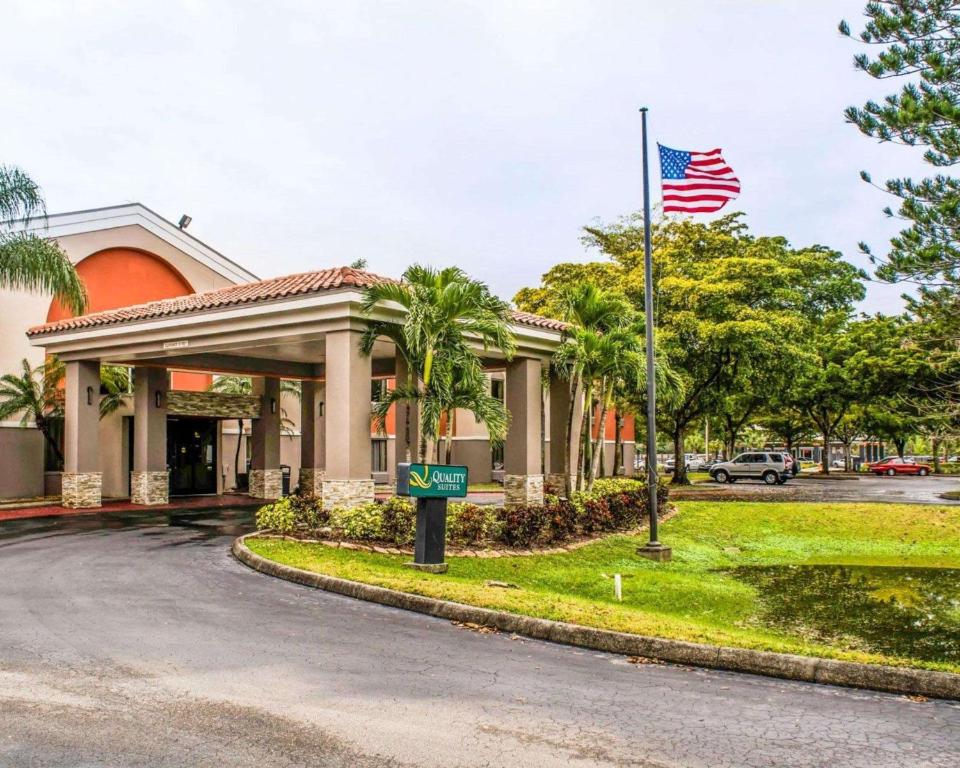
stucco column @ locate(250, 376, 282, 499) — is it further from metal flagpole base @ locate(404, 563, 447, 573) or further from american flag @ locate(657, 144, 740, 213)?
metal flagpole base @ locate(404, 563, 447, 573)

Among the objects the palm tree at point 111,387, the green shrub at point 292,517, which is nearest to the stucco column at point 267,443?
the palm tree at point 111,387

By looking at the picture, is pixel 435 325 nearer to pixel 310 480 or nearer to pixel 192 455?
pixel 310 480

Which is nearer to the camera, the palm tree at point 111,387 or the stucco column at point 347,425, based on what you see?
the stucco column at point 347,425

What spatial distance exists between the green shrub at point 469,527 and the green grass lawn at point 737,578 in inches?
37.7

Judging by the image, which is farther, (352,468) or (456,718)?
(352,468)

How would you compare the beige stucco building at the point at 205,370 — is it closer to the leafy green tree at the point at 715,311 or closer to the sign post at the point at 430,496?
the sign post at the point at 430,496

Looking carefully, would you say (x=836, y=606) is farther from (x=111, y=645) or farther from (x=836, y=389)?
(x=836, y=389)

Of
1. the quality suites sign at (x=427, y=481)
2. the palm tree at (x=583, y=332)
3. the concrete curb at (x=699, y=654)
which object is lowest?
the concrete curb at (x=699, y=654)

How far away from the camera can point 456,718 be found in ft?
20.9

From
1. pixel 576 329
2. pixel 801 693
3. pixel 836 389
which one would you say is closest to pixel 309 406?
pixel 576 329

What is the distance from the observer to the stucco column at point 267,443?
2814 cm

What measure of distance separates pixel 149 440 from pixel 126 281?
787cm

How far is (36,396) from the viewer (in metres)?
26.2

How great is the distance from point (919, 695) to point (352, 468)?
11.7 metres
